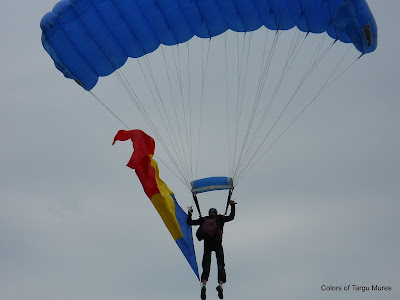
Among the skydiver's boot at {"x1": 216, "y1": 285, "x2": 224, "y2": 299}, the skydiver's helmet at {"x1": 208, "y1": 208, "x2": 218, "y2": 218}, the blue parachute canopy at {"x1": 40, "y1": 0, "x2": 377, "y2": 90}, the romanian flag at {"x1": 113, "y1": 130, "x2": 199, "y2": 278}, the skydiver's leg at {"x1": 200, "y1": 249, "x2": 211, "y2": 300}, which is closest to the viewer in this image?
the skydiver's boot at {"x1": 216, "y1": 285, "x2": 224, "y2": 299}

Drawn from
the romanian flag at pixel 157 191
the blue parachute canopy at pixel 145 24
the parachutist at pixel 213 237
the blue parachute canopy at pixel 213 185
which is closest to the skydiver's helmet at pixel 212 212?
the parachutist at pixel 213 237

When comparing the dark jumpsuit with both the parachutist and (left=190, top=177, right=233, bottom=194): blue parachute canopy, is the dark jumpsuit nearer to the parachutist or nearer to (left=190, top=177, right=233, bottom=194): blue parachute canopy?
the parachutist

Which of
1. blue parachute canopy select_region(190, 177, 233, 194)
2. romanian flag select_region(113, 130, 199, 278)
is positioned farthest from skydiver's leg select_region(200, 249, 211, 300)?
blue parachute canopy select_region(190, 177, 233, 194)

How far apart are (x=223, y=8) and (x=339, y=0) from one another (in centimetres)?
239

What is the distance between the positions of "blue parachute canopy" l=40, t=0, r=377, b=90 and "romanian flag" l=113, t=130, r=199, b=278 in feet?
5.17

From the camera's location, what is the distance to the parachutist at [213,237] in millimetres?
23938

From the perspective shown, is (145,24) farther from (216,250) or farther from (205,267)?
(205,267)

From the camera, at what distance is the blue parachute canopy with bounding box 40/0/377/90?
82.5 ft

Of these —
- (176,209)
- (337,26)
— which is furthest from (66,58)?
(337,26)

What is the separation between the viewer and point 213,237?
24000 mm

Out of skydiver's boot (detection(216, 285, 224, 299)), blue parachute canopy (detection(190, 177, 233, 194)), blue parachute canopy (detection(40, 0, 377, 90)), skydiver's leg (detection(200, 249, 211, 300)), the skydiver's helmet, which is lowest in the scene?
skydiver's boot (detection(216, 285, 224, 299))

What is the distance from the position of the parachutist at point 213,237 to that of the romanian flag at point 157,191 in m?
1.21

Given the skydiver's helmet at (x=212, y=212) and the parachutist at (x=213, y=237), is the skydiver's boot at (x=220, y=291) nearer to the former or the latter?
Result: the parachutist at (x=213, y=237)

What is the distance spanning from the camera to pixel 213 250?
24.2 metres
